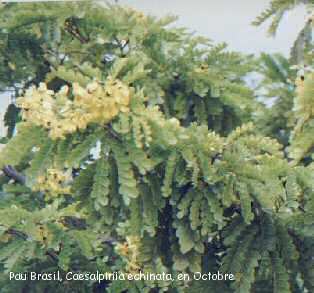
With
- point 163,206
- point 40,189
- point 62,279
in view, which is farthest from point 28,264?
point 163,206

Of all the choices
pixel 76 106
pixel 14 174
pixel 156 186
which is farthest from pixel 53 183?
pixel 76 106

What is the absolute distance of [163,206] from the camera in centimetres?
487

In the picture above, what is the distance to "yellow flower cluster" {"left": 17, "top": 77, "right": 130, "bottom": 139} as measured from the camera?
14.6ft

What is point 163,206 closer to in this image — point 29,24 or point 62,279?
point 62,279

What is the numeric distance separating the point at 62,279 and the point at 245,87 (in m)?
1.82

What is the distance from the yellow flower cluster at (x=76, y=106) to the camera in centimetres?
444

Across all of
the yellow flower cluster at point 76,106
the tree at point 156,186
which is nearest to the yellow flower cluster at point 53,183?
the tree at point 156,186

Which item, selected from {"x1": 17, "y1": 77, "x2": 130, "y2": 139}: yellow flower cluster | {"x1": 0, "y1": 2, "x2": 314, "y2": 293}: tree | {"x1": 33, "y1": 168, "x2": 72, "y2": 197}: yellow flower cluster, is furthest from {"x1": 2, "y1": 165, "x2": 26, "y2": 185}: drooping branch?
{"x1": 17, "y1": 77, "x2": 130, "y2": 139}: yellow flower cluster

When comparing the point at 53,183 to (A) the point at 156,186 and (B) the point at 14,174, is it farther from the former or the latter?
(A) the point at 156,186

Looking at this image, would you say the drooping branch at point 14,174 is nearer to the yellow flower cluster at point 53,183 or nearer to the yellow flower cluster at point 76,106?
the yellow flower cluster at point 53,183

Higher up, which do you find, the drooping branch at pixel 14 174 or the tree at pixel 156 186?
the drooping branch at pixel 14 174

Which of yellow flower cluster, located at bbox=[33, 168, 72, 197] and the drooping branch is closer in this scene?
yellow flower cluster, located at bbox=[33, 168, 72, 197]

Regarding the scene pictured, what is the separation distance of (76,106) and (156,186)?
0.65 meters

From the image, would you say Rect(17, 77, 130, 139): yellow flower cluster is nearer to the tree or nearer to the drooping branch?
the tree
